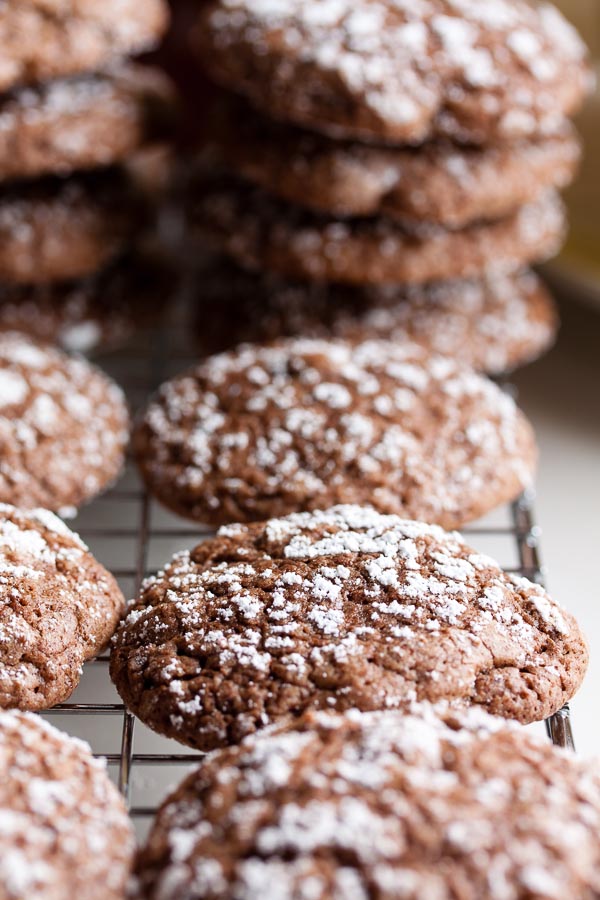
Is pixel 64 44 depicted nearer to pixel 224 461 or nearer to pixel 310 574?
pixel 224 461

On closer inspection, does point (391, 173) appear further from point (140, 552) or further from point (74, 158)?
point (140, 552)

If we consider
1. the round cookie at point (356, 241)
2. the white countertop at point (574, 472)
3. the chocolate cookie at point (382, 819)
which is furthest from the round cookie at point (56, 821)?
the round cookie at point (356, 241)

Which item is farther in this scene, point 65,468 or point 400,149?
point 400,149

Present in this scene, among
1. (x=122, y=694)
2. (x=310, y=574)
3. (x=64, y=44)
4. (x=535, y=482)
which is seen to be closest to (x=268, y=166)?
(x=64, y=44)

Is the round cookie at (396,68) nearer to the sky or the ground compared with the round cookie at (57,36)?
nearer to the sky

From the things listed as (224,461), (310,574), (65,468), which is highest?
(310,574)

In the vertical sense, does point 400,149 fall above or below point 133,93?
above

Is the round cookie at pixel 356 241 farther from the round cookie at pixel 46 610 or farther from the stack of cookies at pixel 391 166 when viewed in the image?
the round cookie at pixel 46 610
